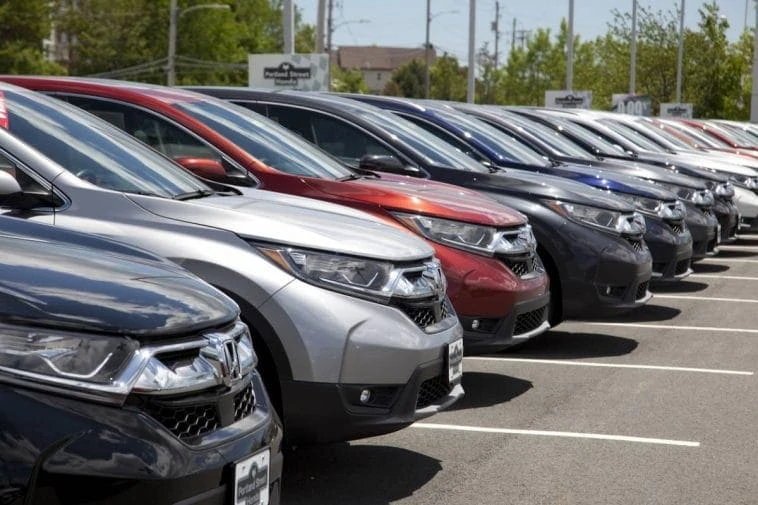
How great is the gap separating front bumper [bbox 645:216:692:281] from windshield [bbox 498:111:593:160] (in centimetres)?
195

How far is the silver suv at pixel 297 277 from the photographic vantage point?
554 cm

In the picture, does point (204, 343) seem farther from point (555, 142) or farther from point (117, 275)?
point (555, 142)

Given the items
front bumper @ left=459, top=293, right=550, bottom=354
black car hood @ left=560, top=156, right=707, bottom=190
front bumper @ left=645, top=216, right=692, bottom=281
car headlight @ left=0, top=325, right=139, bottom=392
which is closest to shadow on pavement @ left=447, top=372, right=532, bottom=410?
front bumper @ left=459, top=293, right=550, bottom=354

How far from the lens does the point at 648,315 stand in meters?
12.6

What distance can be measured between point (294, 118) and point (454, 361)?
401cm

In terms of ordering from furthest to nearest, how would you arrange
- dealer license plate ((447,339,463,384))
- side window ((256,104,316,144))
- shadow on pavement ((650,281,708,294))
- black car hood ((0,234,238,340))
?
shadow on pavement ((650,281,708,294)) → side window ((256,104,316,144)) → dealer license plate ((447,339,463,384)) → black car hood ((0,234,238,340))

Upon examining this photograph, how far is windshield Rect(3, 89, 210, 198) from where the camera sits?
5.95m

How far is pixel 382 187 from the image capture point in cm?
816

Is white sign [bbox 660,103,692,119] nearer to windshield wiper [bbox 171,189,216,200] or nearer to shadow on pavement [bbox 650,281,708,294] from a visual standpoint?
shadow on pavement [bbox 650,281,708,294]

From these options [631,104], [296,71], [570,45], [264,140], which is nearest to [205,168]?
[264,140]

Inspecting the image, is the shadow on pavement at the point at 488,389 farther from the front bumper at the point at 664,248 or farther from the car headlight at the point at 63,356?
the car headlight at the point at 63,356

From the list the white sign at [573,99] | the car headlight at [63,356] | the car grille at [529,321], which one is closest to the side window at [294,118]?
the car grille at [529,321]

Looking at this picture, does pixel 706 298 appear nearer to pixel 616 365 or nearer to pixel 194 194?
pixel 616 365

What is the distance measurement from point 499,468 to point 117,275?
3139 millimetres
